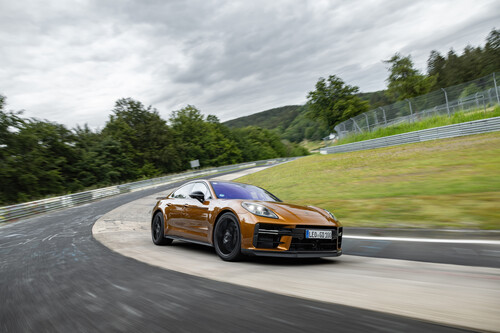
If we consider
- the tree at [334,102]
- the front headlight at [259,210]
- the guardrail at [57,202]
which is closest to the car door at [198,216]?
the front headlight at [259,210]

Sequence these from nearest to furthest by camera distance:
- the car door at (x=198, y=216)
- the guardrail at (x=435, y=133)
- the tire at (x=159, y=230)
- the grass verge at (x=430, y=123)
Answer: the car door at (x=198, y=216)
the tire at (x=159, y=230)
the guardrail at (x=435, y=133)
the grass verge at (x=430, y=123)

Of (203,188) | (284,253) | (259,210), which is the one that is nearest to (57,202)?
(203,188)

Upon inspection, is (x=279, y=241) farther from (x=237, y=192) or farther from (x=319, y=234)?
(x=237, y=192)

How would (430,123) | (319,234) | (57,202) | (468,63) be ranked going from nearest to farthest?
(319,234) < (430,123) < (57,202) < (468,63)

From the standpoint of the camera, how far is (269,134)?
12106 centimetres

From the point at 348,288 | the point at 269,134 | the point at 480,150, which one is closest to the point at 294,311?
the point at 348,288

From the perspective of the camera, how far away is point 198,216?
5953mm

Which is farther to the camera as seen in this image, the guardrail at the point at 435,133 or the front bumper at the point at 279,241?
the guardrail at the point at 435,133

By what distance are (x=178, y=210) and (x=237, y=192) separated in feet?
4.27

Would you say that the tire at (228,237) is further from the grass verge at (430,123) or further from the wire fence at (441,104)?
the wire fence at (441,104)

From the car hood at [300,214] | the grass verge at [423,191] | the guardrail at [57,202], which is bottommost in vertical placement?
the grass verge at [423,191]

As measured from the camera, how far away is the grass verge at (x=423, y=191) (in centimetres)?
680

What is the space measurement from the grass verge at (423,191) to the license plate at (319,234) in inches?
91.1

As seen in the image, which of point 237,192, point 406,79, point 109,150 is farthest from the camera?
point 109,150
